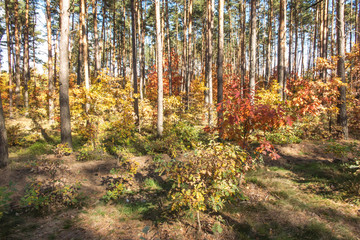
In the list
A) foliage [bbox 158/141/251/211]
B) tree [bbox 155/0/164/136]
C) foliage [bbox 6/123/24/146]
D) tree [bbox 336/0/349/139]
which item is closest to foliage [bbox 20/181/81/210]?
foliage [bbox 158/141/251/211]

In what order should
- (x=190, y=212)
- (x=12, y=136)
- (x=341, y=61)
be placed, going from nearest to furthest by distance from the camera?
(x=190, y=212), (x=12, y=136), (x=341, y=61)

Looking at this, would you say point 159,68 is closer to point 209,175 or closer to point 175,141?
point 175,141

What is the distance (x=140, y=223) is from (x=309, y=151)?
7.81 meters

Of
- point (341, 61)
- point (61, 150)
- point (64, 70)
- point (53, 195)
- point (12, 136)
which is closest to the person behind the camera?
point (53, 195)

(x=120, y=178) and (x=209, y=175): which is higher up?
(x=209, y=175)

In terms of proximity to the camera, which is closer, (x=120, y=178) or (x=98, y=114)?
(x=120, y=178)

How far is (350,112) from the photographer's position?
33.2 ft

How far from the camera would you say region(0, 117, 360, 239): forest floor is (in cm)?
345

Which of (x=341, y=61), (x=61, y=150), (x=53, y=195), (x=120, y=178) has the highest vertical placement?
(x=341, y=61)

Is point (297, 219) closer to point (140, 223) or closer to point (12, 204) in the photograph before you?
point (140, 223)

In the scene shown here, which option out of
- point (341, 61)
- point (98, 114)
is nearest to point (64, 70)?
point (98, 114)

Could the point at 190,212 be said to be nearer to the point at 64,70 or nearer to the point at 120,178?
the point at 120,178

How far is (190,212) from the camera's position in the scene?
3.29 meters

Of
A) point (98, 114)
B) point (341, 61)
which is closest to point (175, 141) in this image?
point (98, 114)
